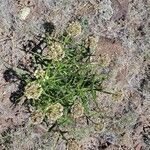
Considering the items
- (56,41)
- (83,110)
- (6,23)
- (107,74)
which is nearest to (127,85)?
(107,74)

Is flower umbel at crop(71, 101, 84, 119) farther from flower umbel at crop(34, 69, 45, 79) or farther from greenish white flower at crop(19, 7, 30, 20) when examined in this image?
greenish white flower at crop(19, 7, 30, 20)

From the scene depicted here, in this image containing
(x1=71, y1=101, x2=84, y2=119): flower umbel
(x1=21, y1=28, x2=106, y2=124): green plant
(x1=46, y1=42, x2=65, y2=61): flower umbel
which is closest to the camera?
(x1=46, y1=42, x2=65, y2=61): flower umbel

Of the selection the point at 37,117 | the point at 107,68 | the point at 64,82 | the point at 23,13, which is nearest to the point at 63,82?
the point at 64,82

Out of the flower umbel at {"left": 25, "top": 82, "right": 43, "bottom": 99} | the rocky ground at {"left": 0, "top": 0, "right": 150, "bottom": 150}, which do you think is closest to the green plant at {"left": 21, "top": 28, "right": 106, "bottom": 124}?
the flower umbel at {"left": 25, "top": 82, "right": 43, "bottom": 99}

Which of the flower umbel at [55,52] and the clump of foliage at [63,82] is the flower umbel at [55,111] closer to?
the clump of foliage at [63,82]

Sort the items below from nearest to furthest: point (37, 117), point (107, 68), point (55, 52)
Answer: point (55, 52), point (37, 117), point (107, 68)

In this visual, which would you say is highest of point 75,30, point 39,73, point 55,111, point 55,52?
point 75,30

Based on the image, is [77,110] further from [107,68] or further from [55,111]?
[107,68]
